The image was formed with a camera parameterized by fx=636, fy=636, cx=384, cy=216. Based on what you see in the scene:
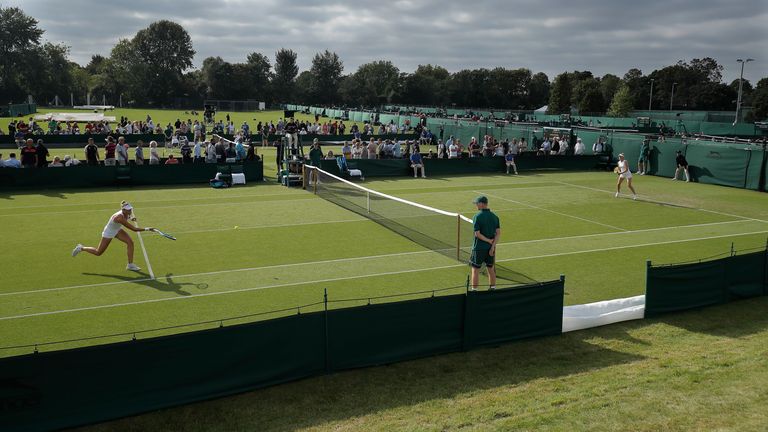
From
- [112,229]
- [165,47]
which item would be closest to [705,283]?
[112,229]

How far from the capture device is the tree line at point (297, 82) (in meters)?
111

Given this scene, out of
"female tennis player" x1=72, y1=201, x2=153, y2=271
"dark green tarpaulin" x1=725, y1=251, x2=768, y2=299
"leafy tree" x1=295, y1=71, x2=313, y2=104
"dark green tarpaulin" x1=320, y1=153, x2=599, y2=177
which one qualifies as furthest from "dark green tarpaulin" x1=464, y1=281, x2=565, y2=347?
"leafy tree" x1=295, y1=71, x2=313, y2=104

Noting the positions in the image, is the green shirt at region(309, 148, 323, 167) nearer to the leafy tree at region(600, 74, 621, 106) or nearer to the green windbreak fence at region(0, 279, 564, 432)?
the green windbreak fence at region(0, 279, 564, 432)

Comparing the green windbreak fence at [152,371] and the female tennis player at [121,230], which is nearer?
the green windbreak fence at [152,371]

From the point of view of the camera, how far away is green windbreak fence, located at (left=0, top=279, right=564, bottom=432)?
7.72 m

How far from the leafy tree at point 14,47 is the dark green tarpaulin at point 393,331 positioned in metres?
119

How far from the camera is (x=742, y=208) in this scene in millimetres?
24531

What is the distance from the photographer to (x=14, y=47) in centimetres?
11144

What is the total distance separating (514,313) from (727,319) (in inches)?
190

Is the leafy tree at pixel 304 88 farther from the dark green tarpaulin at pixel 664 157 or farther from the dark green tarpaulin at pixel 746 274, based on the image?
the dark green tarpaulin at pixel 746 274

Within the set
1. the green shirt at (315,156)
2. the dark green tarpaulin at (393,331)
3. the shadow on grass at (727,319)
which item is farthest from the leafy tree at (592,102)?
the dark green tarpaulin at (393,331)

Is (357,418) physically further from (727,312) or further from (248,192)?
(248,192)

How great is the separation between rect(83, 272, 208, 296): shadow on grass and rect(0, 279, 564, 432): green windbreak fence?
4676 mm

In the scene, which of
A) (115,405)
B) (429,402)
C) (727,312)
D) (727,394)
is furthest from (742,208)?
(115,405)
